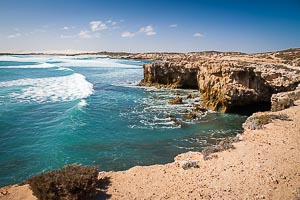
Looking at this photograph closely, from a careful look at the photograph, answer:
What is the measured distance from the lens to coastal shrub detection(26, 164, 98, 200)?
28.2ft

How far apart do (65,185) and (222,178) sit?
5.51 m

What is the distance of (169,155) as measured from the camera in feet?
51.2

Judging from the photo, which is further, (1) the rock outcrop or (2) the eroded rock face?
(2) the eroded rock face

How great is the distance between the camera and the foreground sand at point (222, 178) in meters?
9.20

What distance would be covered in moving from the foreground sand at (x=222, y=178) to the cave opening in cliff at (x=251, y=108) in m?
12.9

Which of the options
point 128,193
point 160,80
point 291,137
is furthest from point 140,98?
point 128,193

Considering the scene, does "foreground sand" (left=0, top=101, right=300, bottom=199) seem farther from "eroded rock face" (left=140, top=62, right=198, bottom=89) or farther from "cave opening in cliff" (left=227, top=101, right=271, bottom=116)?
"eroded rock face" (left=140, top=62, right=198, bottom=89)

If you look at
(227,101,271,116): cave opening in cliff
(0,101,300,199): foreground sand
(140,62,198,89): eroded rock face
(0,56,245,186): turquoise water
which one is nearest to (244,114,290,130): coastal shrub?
(0,56,245,186): turquoise water

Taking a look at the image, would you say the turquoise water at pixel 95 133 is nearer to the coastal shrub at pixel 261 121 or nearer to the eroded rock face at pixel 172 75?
the coastal shrub at pixel 261 121

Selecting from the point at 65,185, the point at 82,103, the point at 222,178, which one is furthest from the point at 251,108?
the point at 65,185

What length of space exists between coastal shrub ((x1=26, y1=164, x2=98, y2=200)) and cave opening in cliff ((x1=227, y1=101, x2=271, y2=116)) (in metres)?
19.1

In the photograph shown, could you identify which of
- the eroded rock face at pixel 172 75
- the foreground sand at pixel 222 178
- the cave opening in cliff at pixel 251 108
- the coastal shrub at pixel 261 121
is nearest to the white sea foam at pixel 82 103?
the cave opening in cliff at pixel 251 108

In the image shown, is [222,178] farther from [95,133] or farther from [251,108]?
[251,108]

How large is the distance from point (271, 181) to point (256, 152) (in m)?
2.44
